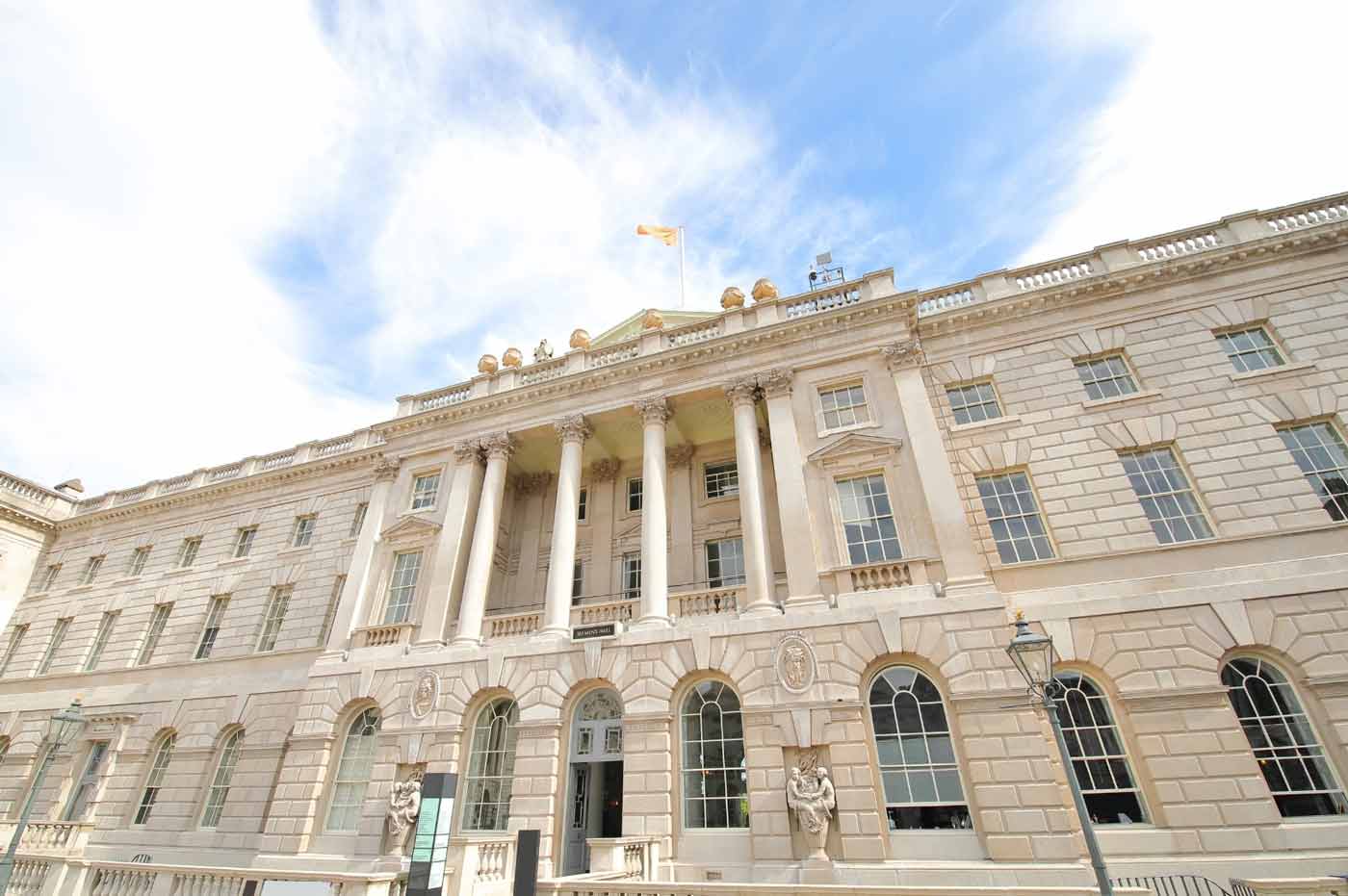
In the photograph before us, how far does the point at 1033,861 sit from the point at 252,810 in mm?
20499

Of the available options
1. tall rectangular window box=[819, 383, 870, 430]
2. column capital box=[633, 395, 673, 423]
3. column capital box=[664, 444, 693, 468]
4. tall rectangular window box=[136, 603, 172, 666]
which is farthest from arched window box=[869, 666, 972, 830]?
tall rectangular window box=[136, 603, 172, 666]

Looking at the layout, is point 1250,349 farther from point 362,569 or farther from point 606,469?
point 362,569

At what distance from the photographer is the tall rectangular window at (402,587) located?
1950 centimetres

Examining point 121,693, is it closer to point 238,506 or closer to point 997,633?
point 238,506

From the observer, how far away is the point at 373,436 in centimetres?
2534

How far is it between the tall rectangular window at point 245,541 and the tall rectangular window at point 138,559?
201 inches

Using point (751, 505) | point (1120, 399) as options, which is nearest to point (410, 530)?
point (751, 505)

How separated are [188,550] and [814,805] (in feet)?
89.2

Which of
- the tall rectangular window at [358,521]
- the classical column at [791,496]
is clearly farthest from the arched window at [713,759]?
the tall rectangular window at [358,521]

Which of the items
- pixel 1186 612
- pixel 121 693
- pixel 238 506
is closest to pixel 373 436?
pixel 238 506

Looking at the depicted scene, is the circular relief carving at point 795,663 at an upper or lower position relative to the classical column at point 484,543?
lower

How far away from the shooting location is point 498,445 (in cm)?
2080

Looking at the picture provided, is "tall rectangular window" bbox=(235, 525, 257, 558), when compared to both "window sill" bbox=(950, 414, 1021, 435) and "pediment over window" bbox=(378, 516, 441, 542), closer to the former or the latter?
"pediment over window" bbox=(378, 516, 441, 542)

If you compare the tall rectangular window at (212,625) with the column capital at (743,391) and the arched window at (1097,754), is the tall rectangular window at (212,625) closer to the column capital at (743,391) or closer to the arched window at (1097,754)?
the column capital at (743,391)
